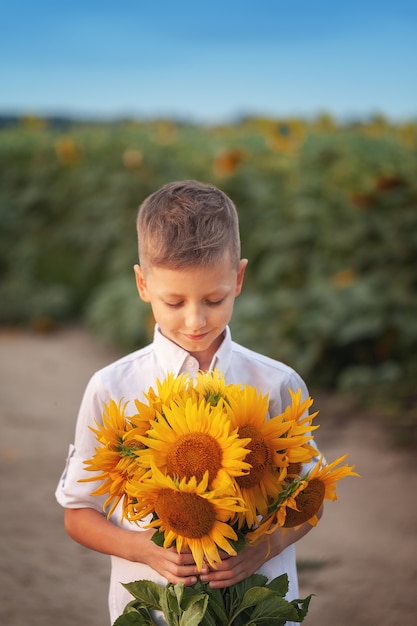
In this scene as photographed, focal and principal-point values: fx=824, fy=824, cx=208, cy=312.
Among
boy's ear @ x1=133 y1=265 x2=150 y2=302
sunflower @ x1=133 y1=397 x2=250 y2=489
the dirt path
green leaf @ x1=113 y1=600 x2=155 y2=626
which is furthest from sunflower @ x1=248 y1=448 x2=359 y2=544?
the dirt path

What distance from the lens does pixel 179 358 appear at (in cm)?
194

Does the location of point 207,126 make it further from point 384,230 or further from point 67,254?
point 384,230

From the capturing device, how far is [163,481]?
1.49m

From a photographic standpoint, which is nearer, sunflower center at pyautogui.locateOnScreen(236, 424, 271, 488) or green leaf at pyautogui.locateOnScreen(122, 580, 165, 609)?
sunflower center at pyautogui.locateOnScreen(236, 424, 271, 488)

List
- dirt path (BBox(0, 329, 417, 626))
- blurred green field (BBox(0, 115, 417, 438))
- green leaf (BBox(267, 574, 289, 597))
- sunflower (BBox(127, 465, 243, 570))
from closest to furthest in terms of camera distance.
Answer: sunflower (BBox(127, 465, 243, 570)) < green leaf (BBox(267, 574, 289, 597)) < dirt path (BBox(0, 329, 417, 626)) < blurred green field (BBox(0, 115, 417, 438))

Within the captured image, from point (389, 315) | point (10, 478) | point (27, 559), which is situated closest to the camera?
point (27, 559)

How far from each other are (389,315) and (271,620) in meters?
4.11

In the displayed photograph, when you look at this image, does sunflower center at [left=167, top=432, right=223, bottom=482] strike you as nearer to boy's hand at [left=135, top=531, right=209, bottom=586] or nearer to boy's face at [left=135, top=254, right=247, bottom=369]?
boy's hand at [left=135, top=531, right=209, bottom=586]

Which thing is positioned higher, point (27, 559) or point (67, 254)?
point (67, 254)

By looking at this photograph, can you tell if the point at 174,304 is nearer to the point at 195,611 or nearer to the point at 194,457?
the point at 194,457

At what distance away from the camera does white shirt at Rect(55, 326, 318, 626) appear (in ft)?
6.33

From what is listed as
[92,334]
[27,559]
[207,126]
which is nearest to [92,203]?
[92,334]

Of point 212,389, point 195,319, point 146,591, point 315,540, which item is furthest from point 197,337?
point 315,540

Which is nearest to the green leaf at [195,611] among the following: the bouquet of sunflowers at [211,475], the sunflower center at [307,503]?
the bouquet of sunflowers at [211,475]
